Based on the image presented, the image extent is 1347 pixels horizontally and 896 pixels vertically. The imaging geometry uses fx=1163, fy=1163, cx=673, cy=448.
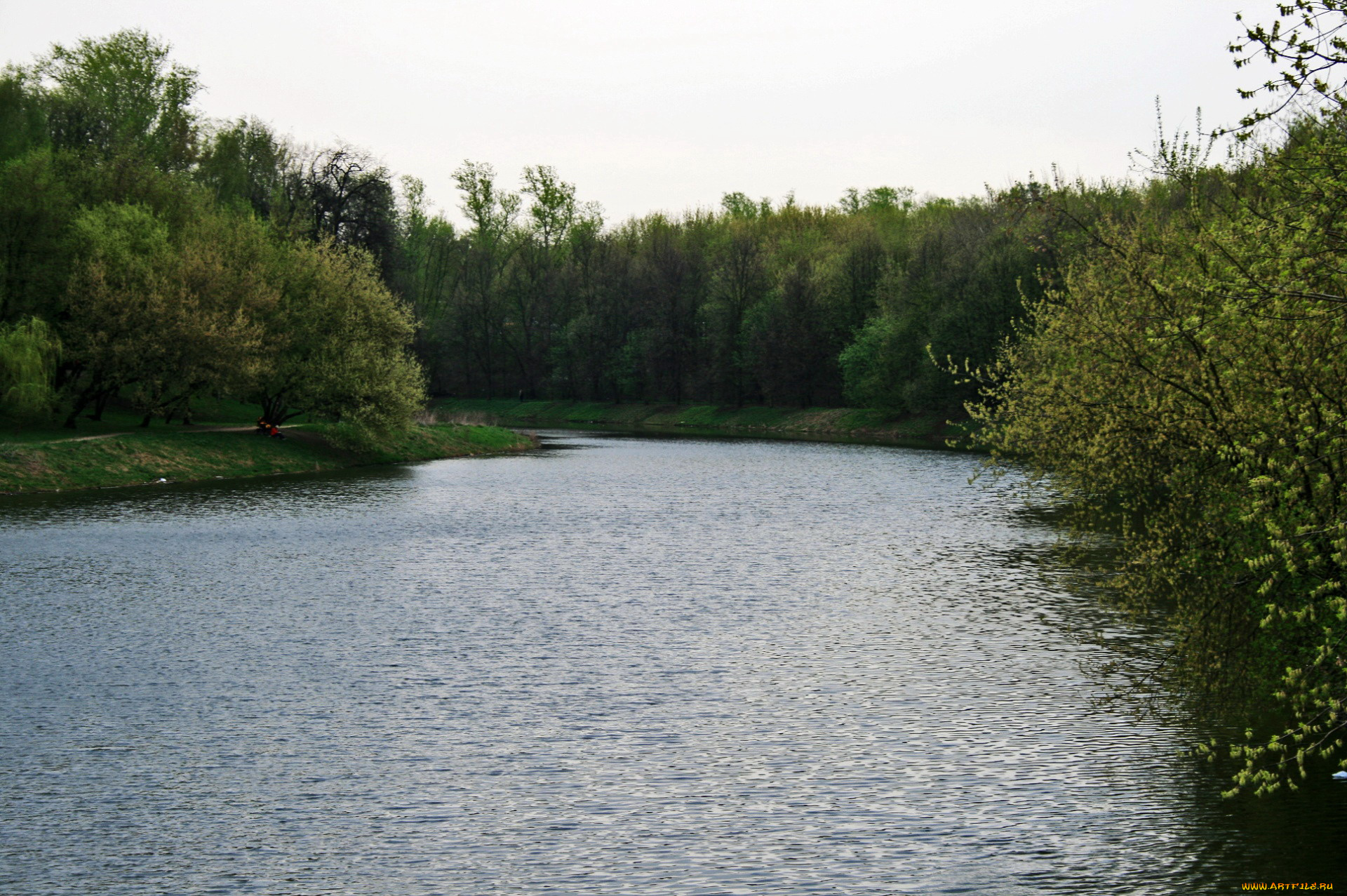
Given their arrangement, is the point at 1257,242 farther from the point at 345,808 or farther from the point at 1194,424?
the point at 345,808

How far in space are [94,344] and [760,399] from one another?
72.8 m

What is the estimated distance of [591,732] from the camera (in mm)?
16312

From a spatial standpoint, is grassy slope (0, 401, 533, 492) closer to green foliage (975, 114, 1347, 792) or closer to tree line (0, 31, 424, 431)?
tree line (0, 31, 424, 431)

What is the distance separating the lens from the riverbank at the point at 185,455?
48.1 m

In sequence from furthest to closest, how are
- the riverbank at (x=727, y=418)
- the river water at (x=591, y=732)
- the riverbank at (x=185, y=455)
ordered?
1. the riverbank at (x=727, y=418)
2. the riverbank at (x=185, y=455)
3. the river water at (x=591, y=732)

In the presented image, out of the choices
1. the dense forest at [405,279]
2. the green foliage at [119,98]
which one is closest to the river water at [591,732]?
the dense forest at [405,279]

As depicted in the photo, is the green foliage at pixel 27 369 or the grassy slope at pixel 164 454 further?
the green foliage at pixel 27 369

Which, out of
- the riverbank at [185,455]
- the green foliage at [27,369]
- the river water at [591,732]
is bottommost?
the river water at [591,732]

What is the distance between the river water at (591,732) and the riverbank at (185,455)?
16.1 m

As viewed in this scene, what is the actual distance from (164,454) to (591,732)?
45.2 meters

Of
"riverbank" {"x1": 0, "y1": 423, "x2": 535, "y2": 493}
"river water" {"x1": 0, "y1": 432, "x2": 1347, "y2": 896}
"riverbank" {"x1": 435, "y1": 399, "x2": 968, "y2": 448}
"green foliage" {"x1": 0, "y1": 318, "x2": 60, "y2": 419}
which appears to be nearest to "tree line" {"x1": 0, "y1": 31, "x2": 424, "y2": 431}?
"green foliage" {"x1": 0, "y1": 318, "x2": 60, "y2": 419}

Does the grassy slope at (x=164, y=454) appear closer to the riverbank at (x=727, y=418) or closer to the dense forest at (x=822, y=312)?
the dense forest at (x=822, y=312)

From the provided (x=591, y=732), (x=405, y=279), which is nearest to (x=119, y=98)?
(x=405, y=279)

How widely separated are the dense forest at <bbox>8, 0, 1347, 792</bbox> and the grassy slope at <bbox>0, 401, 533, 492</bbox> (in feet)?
7.15
